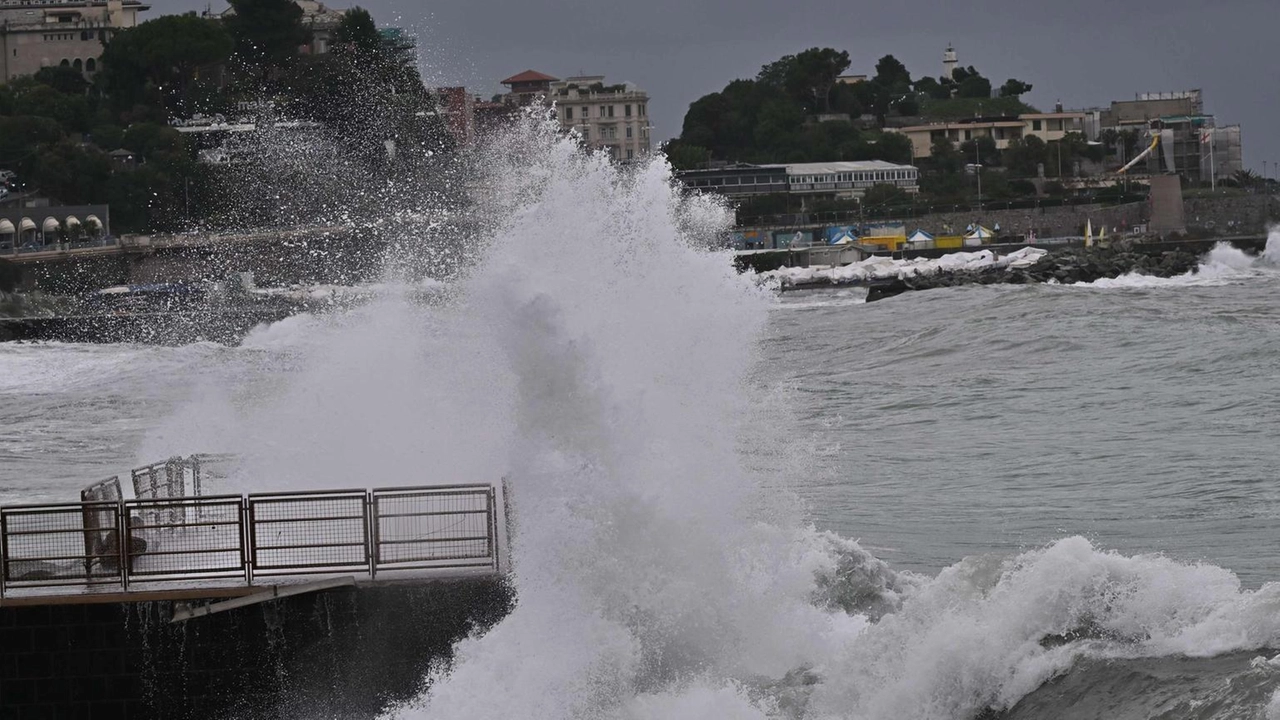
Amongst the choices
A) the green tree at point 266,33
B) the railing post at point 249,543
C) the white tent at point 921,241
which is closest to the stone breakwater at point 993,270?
the white tent at point 921,241

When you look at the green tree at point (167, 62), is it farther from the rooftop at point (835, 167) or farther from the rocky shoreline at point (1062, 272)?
the rocky shoreline at point (1062, 272)

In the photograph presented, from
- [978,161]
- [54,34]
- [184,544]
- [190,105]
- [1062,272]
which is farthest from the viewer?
[978,161]

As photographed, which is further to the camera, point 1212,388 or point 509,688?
point 1212,388

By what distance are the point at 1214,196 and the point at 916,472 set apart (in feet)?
410

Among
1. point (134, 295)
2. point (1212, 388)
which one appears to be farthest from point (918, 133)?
point (1212, 388)

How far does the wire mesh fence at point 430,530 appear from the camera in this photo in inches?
481

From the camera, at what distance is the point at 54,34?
163 metres

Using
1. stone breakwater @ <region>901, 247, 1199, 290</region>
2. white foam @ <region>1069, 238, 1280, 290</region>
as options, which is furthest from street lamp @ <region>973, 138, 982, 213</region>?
stone breakwater @ <region>901, 247, 1199, 290</region>

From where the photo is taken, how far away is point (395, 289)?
26.4 meters

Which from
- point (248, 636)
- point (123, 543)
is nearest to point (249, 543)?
point (248, 636)

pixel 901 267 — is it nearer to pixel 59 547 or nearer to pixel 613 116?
pixel 59 547

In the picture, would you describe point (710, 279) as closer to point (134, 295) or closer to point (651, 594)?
point (651, 594)

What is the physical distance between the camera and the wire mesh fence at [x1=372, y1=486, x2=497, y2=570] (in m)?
12.2

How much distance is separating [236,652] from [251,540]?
2.53 feet
